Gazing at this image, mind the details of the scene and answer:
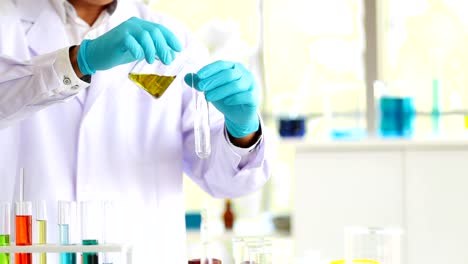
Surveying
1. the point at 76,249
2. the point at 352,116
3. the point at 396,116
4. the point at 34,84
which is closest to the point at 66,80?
the point at 34,84

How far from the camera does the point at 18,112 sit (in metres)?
1.99

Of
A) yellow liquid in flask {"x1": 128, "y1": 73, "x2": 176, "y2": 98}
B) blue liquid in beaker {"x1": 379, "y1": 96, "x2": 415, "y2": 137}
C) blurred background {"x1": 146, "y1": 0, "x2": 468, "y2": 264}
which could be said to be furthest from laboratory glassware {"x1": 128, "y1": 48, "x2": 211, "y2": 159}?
blue liquid in beaker {"x1": 379, "y1": 96, "x2": 415, "y2": 137}

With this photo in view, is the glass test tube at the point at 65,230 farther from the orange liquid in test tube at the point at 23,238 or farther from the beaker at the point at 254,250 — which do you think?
the beaker at the point at 254,250

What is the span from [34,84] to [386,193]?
2302mm

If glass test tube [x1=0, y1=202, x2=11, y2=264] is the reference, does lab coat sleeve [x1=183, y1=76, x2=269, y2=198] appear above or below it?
above

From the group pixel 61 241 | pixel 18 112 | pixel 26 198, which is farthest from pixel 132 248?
pixel 26 198

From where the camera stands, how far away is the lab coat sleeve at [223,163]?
2.18 m

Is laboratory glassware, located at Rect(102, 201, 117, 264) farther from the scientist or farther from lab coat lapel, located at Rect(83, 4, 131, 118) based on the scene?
lab coat lapel, located at Rect(83, 4, 131, 118)

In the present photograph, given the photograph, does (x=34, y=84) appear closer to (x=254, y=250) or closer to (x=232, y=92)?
(x=232, y=92)

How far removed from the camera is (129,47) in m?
1.85

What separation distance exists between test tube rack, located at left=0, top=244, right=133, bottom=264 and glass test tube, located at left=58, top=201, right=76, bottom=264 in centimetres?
4

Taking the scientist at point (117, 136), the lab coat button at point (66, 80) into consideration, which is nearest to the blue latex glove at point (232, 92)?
the scientist at point (117, 136)

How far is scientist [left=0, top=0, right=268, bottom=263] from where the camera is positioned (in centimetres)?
210

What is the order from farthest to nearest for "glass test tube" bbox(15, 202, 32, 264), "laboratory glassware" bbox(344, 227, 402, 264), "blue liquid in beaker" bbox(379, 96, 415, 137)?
"blue liquid in beaker" bbox(379, 96, 415, 137)
"laboratory glassware" bbox(344, 227, 402, 264)
"glass test tube" bbox(15, 202, 32, 264)
